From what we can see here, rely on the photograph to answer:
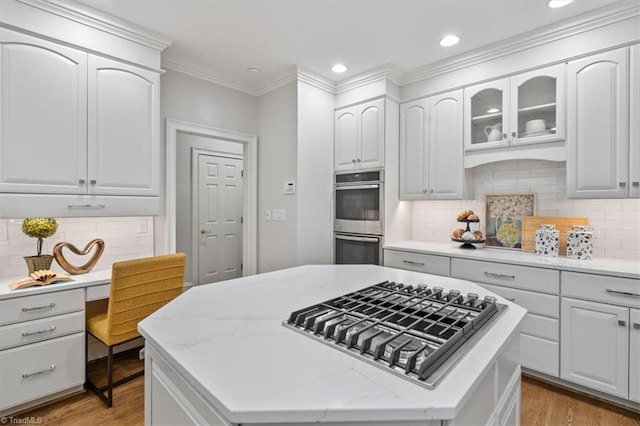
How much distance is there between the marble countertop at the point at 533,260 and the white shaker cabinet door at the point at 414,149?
0.57 m

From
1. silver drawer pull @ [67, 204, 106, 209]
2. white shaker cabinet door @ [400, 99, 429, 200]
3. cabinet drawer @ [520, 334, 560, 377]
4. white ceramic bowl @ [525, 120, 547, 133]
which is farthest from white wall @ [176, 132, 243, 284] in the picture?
cabinet drawer @ [520, 334, 560, 377]

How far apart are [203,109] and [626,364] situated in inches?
156

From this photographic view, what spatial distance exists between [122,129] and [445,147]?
2.81 m

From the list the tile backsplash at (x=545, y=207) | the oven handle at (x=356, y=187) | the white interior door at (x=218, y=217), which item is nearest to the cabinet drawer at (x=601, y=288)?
the tile backsplash at (x=545, y=207)

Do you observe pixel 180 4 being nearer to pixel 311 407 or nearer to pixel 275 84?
pixel 275 84

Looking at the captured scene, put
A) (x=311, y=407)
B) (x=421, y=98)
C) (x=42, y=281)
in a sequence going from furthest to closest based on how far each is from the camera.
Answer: (x=421, y=98)
(x=42, y=281)
(x=311, y=407)

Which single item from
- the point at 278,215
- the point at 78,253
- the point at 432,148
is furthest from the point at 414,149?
the point at 78,253

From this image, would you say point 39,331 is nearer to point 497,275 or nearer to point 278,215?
point 278,215

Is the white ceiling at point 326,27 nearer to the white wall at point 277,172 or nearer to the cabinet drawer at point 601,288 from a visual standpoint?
the white wall at point 277,172

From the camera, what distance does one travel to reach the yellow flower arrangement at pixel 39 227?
7.27ft

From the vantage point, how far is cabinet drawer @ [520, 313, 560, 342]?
2.31m

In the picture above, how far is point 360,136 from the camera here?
3.49 metres

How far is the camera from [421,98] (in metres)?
3.33

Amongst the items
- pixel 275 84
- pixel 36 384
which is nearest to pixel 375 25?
pixel 275 84
